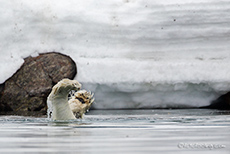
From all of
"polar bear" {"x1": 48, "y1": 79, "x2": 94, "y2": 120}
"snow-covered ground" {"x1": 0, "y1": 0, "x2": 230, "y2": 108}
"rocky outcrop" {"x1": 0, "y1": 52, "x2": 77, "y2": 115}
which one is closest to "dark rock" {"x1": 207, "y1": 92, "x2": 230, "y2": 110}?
"snow-covered ground" {"x1": 0, "y1": 0, "x2": 230, "y2": 108}

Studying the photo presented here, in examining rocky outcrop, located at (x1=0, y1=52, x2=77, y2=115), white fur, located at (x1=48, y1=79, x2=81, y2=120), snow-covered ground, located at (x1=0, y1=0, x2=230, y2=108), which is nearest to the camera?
white fur, located at (x1=48, y1=79, x2=81, y2=120)

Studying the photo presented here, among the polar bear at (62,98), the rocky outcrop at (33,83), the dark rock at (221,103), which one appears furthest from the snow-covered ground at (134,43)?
the polar bear at (62,98)

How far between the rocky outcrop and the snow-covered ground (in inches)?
10.5

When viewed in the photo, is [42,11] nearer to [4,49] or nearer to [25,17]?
[25,17]

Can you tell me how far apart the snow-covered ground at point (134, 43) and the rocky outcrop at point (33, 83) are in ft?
0.87

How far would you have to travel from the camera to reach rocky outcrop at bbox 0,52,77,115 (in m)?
10.4

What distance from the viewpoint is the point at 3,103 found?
34.6 feet

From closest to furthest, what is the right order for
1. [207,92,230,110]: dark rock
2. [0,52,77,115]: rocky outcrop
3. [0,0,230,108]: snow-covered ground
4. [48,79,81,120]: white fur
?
[48,79,81,120]: white fur, [0,52,77,115]: rocky outcrop, [0,0,230,108]: snow-covered ground, [207,92,230,110]: dark rock

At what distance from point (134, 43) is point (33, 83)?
256cm

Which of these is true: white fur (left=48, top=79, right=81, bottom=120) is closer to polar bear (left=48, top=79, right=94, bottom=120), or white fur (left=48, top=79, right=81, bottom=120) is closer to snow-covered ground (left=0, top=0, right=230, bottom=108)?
polar bear (left=48, top=79, right=94, bottom=120)

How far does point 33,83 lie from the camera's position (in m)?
10.5

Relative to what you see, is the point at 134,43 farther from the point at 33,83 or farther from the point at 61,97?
the point at 61,97

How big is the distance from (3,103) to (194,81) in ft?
13.8

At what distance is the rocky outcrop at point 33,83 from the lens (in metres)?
10.4
